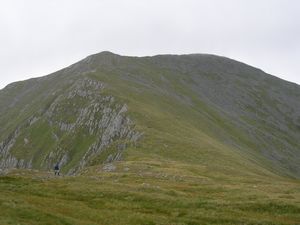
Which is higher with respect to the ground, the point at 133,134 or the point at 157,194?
the point at 133,134

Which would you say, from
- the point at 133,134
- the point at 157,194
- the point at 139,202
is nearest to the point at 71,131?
the point at 133,134

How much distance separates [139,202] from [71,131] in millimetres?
110827

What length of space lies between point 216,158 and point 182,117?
53.6m

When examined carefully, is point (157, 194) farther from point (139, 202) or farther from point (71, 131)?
point (71, 131)

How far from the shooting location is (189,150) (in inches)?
4023

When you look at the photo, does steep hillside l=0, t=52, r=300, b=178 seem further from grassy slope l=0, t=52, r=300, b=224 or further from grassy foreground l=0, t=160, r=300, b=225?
grassy foreground l=0, t=160, r=300, b=225

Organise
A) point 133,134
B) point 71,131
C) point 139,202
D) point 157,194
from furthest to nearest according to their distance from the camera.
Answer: point 71,131
point 133,134
point 157,194
point 139,202

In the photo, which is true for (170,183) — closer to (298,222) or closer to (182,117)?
(298,222)

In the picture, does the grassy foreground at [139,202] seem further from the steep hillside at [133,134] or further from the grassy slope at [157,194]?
the steep hillside at [133,134]

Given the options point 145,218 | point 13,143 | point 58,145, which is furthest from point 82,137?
point 145,218

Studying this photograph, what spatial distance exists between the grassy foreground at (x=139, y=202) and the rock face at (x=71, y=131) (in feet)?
155

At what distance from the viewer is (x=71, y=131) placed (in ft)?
514

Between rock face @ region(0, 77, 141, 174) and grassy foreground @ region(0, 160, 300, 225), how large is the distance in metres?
47.2

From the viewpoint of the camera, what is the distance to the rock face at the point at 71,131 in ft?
423
